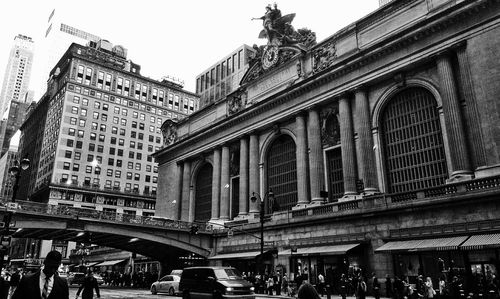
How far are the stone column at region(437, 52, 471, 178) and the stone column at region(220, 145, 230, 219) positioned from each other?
27.9m

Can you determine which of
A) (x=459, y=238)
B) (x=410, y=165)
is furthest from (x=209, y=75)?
(x=459, y=238)

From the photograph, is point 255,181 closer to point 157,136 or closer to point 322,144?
point 322,144

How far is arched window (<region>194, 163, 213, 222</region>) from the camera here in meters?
58.3

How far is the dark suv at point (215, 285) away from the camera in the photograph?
2038 centimetres

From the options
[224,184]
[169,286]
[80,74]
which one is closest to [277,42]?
[224,184]

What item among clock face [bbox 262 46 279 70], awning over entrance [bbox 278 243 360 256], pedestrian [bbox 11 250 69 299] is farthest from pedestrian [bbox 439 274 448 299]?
clock face [bbox 262 46 279 70]

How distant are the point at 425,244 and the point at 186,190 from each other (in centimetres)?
4077

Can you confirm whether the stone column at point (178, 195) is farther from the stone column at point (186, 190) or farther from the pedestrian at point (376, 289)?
the pedestrian at point (376, 289)

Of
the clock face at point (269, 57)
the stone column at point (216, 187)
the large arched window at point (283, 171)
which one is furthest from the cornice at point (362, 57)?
the clock face at point (269, 57)

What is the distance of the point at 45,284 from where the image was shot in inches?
221

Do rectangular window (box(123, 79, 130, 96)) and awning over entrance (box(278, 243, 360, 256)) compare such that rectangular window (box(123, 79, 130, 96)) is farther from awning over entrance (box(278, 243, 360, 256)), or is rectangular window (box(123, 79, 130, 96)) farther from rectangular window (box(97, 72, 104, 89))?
awning over entrance (box(278, 243, 360, 256))

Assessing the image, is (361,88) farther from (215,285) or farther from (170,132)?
(170,132)

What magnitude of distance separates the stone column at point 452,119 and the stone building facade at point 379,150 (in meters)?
0.09

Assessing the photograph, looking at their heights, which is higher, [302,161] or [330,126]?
[330,126]
